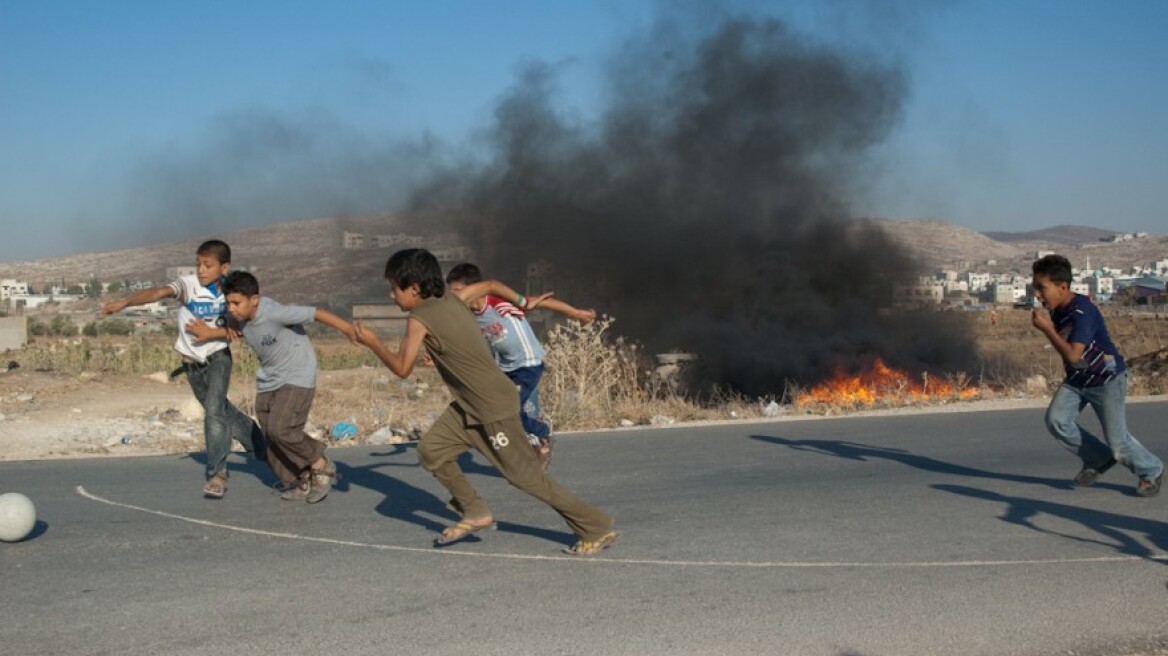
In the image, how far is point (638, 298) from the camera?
34531mm

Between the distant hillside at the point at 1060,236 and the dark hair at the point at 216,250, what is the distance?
5341 inches

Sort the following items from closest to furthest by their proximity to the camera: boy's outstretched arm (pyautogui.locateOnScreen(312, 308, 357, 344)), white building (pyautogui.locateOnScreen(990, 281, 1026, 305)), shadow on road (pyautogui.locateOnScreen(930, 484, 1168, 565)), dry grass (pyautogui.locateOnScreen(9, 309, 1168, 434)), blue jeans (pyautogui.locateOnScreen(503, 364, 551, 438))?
1. boy's outstretched arm (pyautogui.locateOnScreen(312, 308, 357, 344))
2. shadow on road (pyautogui.locateOnScreen(930, 484, 1168, 565))
3. blue jeans (pyautogui.locateOnScreen(503, 364, 551, 438))
4. dry grass (pyautogui.locateOnScreen(9, 309, 1168, 434))
5. white building (pyautogui.locateOnScreen(990, 281, 1026, 305))

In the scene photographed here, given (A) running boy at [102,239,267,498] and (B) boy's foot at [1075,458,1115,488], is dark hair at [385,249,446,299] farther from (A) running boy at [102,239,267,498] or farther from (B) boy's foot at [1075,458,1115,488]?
(B) boy's foot at [1075,458,1115,488]

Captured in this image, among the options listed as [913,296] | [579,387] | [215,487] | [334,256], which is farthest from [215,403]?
[334,256]

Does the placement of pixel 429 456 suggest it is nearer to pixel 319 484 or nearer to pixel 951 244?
pixel 319 484

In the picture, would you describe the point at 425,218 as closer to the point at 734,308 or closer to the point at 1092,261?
the point at 734,308

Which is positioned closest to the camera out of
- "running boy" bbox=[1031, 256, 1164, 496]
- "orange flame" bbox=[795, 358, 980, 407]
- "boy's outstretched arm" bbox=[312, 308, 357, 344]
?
"boy's outstretched arm" bbox=[312, 308, 357, 344]

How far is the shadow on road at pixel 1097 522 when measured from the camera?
22.3 ft

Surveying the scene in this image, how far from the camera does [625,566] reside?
638 centimetres

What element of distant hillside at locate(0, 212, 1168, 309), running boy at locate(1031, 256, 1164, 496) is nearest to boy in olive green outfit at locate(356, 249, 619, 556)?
running boy at locate(1031, 256, 1164, 496)

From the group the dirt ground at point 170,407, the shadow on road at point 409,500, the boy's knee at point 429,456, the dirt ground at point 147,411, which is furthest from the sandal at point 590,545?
the dirt ground at point 170,407

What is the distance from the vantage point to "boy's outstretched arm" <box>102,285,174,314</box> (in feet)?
26.9

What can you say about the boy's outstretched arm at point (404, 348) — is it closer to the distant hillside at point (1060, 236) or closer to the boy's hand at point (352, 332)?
the boy's hand at point (352, 332)

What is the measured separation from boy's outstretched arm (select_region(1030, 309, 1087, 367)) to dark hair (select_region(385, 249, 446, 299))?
395 centimetres
